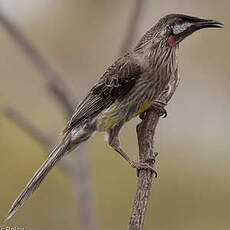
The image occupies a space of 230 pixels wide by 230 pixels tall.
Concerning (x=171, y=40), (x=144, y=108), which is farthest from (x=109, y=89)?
(x=171, y=40)

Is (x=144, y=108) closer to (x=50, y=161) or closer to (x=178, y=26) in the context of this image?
(x=178, y=26)

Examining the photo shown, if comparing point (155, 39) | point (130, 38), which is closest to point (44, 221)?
point (130, 38)

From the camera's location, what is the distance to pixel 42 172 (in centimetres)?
560

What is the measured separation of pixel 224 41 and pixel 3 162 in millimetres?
3894

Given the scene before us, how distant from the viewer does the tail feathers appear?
539 centimetres

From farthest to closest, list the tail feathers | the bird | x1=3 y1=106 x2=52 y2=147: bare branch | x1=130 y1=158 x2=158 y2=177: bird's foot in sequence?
x1=3 y1=106 x2=52 y2=147: bare branch → the bird → the tail feathers → x1=130 y1=158 x2=158 y2=177: bird's foot

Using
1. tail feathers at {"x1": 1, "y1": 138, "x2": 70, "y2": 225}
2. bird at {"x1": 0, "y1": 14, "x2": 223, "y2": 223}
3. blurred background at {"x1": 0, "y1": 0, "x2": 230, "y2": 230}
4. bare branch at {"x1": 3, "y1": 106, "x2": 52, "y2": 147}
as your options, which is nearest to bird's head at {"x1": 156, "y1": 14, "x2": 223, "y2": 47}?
bird at {"x1": 0, "y1": 14, "x2": 223, "y2": 223}

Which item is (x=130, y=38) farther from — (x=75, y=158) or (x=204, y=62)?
(x=204, y=62)

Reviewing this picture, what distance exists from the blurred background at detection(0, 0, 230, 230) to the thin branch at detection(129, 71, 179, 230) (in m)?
2.02

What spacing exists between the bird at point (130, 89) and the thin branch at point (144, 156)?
7cm

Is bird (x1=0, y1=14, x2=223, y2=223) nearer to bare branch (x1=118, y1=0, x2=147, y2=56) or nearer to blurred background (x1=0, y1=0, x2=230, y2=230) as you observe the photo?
bare branch (x1=118, y1=0, x2=147, y2=56)

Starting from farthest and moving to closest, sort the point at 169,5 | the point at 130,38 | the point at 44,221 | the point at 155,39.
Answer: the point at 169,5, the point at 44,221, the point at 130,38, the point at 155,39

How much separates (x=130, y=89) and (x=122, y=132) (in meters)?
3.69

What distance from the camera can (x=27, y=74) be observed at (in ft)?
36.8
